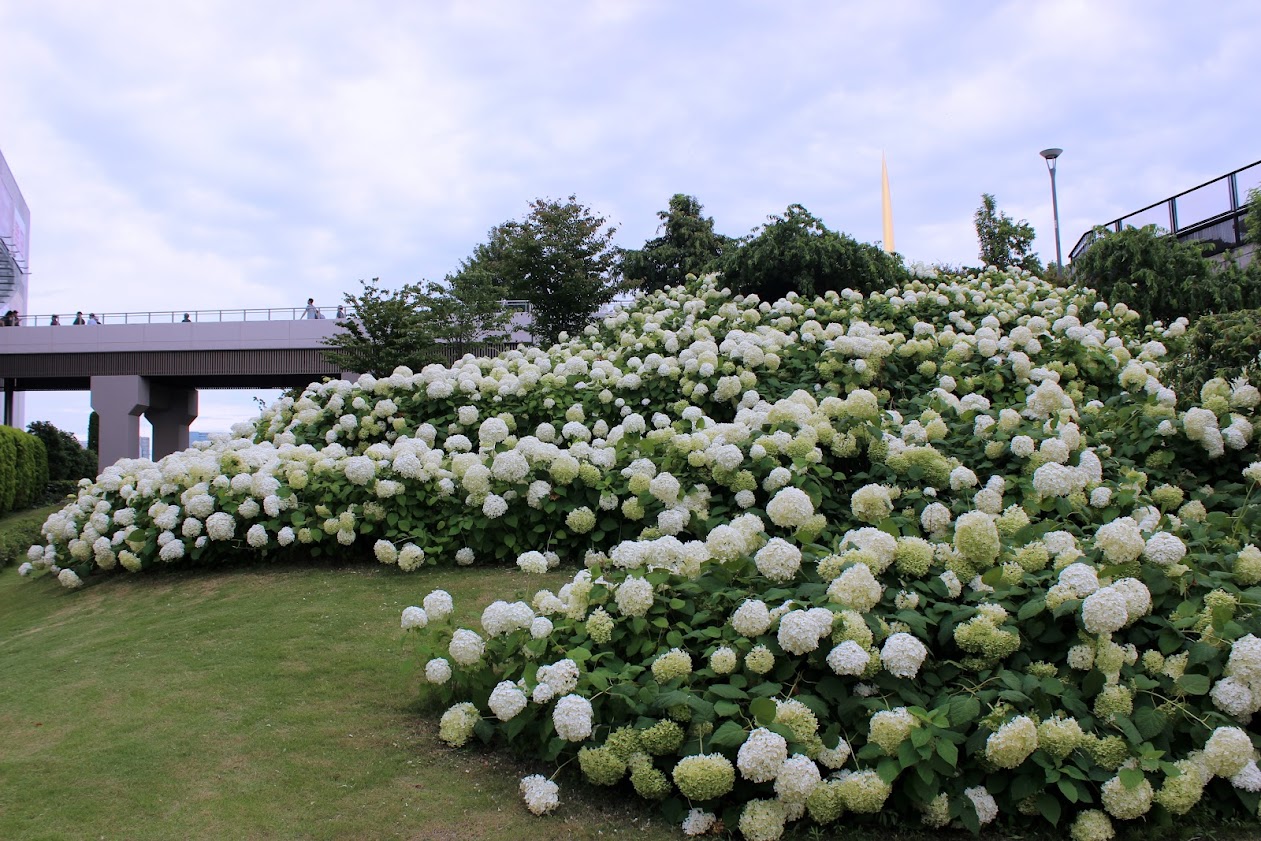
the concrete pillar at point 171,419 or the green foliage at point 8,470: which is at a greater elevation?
the concrete pillar at point 171,419

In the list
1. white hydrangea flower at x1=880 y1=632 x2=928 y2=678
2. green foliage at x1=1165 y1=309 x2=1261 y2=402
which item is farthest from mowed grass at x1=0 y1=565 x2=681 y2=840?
green foliage at x1=1165 y1=309 x2=1261 y2=402

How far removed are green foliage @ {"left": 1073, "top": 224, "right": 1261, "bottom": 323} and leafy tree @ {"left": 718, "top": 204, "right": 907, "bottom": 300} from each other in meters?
3.23

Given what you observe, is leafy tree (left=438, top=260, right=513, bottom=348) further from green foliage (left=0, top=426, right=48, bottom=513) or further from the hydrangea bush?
the hydrangea bush

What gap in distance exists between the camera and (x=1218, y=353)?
5.98m

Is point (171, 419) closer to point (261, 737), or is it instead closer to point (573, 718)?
point (261, 737)

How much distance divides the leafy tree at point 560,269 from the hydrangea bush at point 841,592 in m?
17.8

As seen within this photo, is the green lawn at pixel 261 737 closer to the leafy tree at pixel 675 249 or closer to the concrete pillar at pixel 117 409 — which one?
the leafy tree at pixel 675 249

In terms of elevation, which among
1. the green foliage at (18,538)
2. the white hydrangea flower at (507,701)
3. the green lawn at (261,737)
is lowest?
the green lawn at (261,737)

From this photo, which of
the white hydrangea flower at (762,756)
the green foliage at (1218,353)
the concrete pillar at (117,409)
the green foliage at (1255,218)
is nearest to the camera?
the white hydrangea flower at (762,756)

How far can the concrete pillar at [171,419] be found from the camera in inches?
1468

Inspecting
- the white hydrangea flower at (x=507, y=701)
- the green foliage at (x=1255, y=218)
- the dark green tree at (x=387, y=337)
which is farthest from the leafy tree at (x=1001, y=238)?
the white hydrangea flower at (x=507, y=701)

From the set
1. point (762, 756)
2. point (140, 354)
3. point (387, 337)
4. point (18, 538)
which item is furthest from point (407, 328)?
point (140, 354)

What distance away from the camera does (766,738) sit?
2.74m

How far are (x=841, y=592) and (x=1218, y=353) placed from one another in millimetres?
4505
